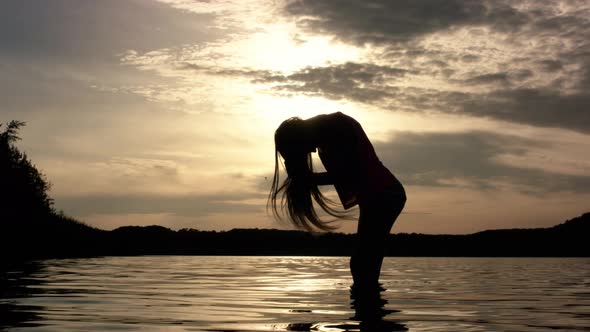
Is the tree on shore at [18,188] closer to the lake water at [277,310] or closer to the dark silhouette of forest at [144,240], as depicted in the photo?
the dark silhouette of forest at [144,240]

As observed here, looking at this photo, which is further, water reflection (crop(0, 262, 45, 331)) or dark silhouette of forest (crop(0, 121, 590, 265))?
dark silhouette of forest (crop(0, 121, 590, 265))

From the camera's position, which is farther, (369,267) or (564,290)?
(564,290)

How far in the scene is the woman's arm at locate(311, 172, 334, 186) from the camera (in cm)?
777

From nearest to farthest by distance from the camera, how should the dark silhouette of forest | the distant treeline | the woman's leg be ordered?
the woman's leg, the dark silhouette of forest, the distant treeline

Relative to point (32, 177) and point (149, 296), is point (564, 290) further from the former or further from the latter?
point (32, 177)

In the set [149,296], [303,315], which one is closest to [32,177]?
[149,296]

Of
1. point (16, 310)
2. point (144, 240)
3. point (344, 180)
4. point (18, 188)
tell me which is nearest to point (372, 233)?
point (344, 180)

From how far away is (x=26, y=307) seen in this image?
299 inches

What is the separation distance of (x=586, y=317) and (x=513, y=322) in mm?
1047

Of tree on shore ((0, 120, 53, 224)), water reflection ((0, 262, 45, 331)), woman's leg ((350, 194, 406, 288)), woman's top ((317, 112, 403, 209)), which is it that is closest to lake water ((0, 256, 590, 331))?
water reflection ((0, 262, 45, 331))

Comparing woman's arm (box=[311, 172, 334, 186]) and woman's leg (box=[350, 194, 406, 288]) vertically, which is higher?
woman's arm (box=[311, 172, 334, 186])

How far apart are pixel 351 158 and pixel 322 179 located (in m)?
0.46

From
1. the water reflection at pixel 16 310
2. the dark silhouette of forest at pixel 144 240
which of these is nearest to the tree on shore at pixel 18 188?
the dark silhouette of forest at pixel 144 240

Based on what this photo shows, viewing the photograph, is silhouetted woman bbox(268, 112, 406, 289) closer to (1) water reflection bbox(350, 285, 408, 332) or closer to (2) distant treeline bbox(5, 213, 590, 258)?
(1) water reflection bbox(350, 285, 408, 332)
